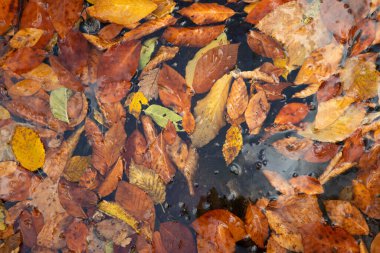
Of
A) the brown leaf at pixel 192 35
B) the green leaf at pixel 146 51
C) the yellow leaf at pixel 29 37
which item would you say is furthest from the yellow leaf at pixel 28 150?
the brown leaf at pixel 192 35

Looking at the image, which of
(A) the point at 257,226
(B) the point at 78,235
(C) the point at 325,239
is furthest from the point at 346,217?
(B) the point at 78,235

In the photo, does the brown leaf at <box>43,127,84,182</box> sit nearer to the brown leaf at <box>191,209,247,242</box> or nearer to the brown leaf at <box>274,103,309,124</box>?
the brown leaf at <box>191,209,247,242</box>

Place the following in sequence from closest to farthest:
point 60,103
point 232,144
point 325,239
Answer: point 325,239, point 232,144, point 60,103

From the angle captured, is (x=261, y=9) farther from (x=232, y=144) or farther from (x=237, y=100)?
(x=232, y=144)

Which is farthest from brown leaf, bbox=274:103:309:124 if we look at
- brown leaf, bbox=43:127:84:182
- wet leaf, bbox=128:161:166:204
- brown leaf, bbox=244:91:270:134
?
brown leaf, bbox=43:127:84:182

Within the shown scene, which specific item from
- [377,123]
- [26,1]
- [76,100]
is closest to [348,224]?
[377,123]

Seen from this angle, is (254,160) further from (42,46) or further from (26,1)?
(26,1)
